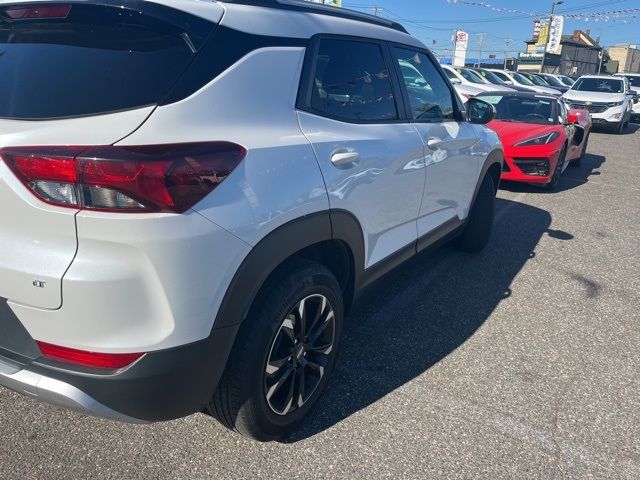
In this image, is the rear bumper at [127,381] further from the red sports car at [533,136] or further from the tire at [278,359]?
the red sports car at [533,136]

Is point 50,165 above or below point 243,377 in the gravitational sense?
above

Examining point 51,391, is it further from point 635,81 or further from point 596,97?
point 635,81

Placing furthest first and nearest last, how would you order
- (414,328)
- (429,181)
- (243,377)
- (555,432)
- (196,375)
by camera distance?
(414,328)
(429,181)
(555,432)
(243,377)
(196,375)

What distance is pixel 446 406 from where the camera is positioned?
260 centimetres

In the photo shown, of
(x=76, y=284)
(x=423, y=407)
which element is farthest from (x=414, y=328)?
(x=76, y=284)

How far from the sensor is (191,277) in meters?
1.63

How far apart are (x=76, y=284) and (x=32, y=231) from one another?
227mm

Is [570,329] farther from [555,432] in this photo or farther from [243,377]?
[243,377]

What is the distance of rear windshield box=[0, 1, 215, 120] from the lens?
166cm

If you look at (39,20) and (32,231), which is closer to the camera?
(32,231)

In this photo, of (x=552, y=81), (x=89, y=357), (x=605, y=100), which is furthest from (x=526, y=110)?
(x=552, y=81)

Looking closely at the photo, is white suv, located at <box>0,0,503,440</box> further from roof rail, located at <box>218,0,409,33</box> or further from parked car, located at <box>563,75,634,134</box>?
parked car, located at <box>563,75,634,134</box>

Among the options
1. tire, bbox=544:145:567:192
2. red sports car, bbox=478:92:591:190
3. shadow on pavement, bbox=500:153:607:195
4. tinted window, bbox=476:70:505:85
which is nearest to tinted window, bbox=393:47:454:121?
red sports car, bbox=478:92:591:190

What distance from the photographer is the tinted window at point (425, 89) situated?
3.10m
